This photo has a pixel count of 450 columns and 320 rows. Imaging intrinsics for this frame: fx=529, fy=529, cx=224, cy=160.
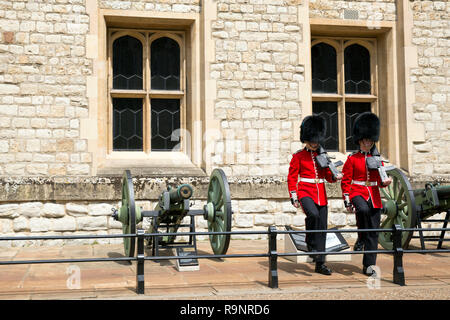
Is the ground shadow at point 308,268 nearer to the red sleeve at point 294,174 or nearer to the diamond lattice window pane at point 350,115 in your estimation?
the red sleeve at point 294,174

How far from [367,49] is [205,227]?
4.22 meters

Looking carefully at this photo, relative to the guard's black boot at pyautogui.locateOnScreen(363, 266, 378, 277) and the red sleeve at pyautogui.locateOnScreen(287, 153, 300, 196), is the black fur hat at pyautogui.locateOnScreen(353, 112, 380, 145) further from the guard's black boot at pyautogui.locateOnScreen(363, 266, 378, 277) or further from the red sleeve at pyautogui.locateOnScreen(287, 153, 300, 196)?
the guard's black boot at pyautogui.locateOnScreen(363, 266, 378, 277)

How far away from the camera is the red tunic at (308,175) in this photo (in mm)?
5539

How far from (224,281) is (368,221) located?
1639 millimetres

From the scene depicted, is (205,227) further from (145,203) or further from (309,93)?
(309,93)

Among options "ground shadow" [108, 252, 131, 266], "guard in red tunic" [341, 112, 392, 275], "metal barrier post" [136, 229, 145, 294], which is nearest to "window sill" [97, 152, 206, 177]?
"ground shadow" [108, 252, 131, 266]

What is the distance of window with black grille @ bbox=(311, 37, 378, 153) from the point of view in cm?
899

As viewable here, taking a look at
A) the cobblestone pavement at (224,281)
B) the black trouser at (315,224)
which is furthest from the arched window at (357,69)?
the black trouser at (315,224)

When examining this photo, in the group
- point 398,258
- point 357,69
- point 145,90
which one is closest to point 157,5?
point 145,90

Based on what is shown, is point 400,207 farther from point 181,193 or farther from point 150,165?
point 150,165

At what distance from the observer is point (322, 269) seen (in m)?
5.36

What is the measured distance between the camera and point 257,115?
8.27 meters

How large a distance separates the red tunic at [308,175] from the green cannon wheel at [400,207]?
3.59 feet

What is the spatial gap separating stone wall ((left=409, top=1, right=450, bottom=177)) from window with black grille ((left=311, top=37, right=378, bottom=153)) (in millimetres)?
759
